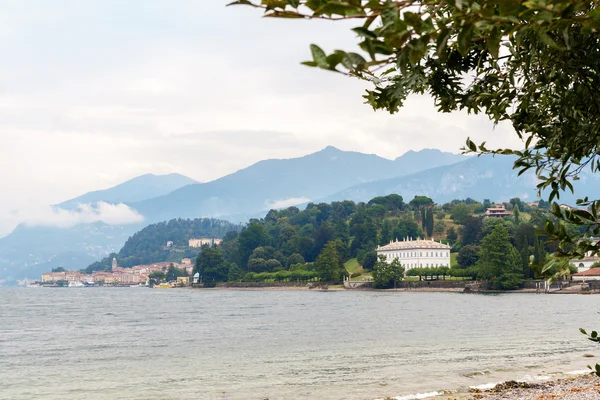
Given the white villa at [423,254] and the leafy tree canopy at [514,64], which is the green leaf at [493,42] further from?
the white villa at [423,254]

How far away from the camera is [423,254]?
15525cm

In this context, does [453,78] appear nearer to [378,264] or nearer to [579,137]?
[579,137]

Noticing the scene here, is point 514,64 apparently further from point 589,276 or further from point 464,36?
point 589,276

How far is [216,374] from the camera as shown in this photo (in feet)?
85.1

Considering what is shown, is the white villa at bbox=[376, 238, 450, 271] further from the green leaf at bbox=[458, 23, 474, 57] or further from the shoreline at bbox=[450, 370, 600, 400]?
the green leaf at bbox=[458, 23, 474, 57]

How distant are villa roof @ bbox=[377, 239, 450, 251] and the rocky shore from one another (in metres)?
136

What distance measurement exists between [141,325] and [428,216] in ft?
430

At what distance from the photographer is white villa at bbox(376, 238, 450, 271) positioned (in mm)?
154375

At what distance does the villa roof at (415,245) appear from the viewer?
506 ft

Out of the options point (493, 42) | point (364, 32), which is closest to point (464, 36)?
point (493, 42)

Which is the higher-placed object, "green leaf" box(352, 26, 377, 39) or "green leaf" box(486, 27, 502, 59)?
"green leaf" box(486, 27, 502, 59)

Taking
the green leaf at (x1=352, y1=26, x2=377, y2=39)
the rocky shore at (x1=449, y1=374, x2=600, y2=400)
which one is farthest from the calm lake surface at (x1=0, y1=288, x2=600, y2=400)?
the green leaf at (x1=352, y1=26, x2=377, y2=39)

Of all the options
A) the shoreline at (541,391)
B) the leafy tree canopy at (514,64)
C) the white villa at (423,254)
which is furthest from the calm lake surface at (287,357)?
the white villa at (423,254)

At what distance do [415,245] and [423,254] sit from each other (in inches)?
117
